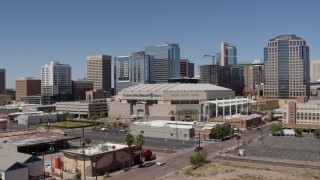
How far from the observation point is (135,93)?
7618 inches

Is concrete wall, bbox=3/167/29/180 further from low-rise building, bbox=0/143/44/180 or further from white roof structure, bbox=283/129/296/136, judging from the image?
white roof structure, bbox=283/129/296/136

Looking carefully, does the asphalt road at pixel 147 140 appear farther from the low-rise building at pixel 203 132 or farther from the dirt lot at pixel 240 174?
the dirt lot at pixel 240 174

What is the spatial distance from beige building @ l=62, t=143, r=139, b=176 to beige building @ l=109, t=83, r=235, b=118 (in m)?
95.1

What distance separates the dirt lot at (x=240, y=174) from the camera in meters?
69.1

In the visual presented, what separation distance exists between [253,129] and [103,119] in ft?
269

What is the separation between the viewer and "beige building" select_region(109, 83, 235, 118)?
587ft

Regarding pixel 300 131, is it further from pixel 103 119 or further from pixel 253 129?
pixel 103 119

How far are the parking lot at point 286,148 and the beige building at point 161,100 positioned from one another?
61.8m

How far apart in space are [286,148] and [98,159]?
2084 inches

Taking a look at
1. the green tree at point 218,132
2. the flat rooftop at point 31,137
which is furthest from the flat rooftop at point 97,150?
the green tree at point 218,132

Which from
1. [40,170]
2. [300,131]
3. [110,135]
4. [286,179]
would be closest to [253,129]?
[300,131]

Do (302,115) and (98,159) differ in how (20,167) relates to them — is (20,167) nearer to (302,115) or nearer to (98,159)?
(98,159)

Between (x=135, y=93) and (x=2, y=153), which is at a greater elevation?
(x=135, y=93)

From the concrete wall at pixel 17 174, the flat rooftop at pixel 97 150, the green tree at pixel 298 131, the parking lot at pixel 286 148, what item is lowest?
the parking lot at pixel 286 148
